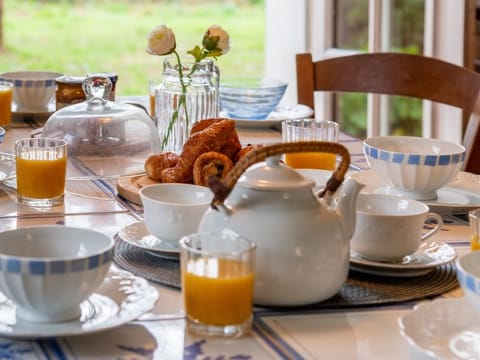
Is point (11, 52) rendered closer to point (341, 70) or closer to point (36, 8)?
point (36, 8)

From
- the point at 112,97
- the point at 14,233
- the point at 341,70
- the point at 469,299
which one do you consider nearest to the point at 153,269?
the point at 14,233

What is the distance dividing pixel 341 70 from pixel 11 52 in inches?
194

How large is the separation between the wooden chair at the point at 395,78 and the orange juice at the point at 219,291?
43.4 inches

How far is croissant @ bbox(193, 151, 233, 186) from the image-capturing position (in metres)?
1.43

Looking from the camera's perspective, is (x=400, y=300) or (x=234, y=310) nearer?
(x=234, y=310)

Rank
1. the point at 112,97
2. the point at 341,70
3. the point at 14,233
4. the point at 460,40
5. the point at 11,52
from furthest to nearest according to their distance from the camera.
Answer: the point at 11,52 → the point at 460,40 → the point at 341,70 → the point at 112,97 → the point at 14,233

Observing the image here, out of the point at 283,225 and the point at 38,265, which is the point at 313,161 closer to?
the point at 283,225

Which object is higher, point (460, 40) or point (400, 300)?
point (460, 40)

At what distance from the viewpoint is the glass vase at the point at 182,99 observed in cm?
172

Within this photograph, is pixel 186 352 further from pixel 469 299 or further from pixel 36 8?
pixel 36 8

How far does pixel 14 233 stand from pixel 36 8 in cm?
663

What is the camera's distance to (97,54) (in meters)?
6.97

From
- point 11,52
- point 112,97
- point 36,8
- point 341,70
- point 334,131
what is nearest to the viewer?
point 334,131

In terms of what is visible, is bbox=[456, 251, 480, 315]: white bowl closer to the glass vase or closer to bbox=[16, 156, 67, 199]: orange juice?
bbox=[16, 156, 67, 199]: orange juice
